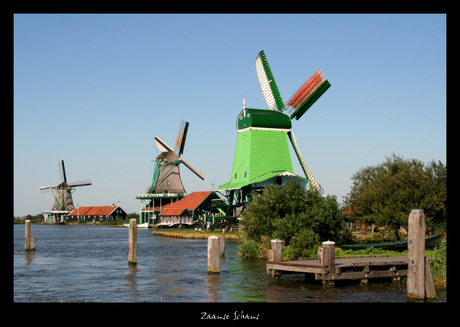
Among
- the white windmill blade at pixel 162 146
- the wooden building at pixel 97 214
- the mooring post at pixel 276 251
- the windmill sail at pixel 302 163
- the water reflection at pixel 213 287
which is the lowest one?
the wooden building at pixel 97 214

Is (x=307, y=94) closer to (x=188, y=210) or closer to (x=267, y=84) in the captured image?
(x=267, y=84)

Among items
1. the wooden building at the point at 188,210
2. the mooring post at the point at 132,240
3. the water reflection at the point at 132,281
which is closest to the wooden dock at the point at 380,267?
the water reflection at the point at 132,281

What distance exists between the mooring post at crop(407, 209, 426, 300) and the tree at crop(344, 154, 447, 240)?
56.0 ft

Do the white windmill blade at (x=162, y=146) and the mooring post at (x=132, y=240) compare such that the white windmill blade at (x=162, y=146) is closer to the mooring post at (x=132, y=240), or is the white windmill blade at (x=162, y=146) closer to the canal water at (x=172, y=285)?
the canal water at (x=172, y=285)

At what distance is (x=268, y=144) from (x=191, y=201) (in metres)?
30.4

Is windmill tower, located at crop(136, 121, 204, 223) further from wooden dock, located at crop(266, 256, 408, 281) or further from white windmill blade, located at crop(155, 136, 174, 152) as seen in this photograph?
wooden dock, located at crop(266, 256, 408, 281)

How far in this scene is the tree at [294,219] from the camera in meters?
26.4

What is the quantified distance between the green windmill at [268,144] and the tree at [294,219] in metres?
20.8

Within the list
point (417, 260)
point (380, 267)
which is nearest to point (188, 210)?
point (380, 267)

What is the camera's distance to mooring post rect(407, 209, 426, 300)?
14055mm
